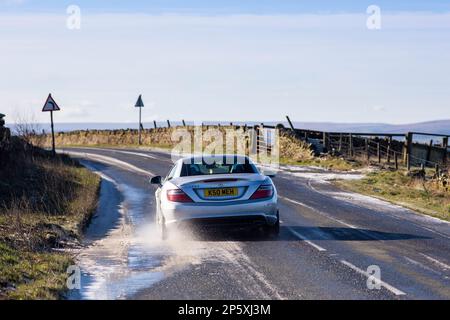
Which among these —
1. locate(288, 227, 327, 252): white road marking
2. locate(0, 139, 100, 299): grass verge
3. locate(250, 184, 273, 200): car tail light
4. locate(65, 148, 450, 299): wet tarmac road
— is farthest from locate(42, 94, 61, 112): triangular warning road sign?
locate(250, 184, 273, 200): car tail light

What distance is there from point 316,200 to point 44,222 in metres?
8.89

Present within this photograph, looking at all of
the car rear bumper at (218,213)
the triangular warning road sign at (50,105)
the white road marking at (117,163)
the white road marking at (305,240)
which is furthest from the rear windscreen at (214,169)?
the white road marking at (117,163)

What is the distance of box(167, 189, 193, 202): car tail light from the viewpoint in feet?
41.3

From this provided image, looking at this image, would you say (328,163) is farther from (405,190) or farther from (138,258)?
(138,258)

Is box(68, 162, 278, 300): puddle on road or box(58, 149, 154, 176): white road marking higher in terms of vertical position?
box(68, 162, 278, 300): puddle on road

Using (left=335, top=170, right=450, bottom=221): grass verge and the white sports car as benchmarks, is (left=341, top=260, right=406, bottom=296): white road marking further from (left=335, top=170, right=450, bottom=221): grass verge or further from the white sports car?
(left=335, top=170, right=450, bottom=221): grass verge

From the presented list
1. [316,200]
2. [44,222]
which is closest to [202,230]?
[44,222]

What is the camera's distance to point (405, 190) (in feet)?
79.8

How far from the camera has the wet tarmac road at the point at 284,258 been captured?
8.66 m

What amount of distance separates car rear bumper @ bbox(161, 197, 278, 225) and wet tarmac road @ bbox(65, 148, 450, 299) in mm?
382

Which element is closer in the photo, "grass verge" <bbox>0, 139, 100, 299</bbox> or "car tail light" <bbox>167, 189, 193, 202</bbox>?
"grass verge" <bbox>0, 139, 100, 299</bbox>

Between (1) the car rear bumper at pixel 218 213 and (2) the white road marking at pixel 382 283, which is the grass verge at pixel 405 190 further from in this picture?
(2) the white road marking at pixel 382 283

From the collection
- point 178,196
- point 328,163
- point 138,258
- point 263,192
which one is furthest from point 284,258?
point 328,163

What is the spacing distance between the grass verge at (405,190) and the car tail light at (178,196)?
7.26 meters
